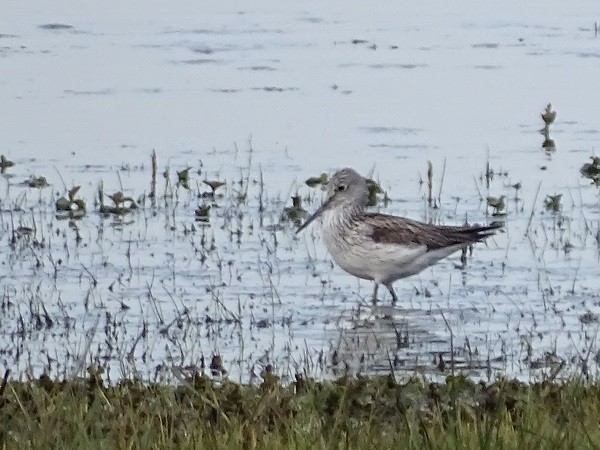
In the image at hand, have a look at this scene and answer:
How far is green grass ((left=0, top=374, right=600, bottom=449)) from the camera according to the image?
244 inches

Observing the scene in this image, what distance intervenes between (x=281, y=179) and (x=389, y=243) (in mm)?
2877

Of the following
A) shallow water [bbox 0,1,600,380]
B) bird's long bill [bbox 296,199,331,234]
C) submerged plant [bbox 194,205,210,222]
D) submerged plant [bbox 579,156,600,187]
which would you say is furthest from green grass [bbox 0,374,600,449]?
submerged plant [bbox 579,156,600,187]

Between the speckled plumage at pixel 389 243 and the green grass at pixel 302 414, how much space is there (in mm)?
3934

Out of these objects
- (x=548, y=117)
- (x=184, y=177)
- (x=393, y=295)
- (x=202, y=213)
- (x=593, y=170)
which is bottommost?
(x=393, y=295)

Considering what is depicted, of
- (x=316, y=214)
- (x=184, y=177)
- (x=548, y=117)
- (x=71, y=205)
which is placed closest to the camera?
(x=316, y=214)

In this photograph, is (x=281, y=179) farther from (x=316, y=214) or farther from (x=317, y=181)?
(x=316, y=214)

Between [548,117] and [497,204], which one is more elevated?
[548,117]

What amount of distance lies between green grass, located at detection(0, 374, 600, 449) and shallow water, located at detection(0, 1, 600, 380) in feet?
2.14

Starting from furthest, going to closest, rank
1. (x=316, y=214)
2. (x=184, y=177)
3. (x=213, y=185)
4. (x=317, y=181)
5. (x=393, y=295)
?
(x=184, y=177) → (x=317, y=181) → (x=213, y=185) → (x=316, y=214) → (x=393, y=295)

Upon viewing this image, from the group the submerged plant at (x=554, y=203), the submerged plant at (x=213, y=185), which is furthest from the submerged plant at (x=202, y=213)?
the submerged plant at (x=554, y=203)

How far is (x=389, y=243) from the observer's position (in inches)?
443

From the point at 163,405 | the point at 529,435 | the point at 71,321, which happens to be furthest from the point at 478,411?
the point at 71,321

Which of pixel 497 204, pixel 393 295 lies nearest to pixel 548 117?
pixel 497 204

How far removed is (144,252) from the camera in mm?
11820
